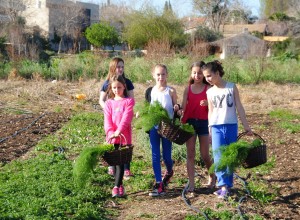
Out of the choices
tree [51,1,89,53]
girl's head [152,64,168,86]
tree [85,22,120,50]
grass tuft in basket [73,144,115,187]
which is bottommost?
grass tuft in basket [73,144,115,187]

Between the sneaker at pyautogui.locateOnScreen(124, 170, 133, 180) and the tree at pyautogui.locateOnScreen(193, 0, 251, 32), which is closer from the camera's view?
the sneaker at pyautogui.locateOnScreen(124, 170, 133, 180)

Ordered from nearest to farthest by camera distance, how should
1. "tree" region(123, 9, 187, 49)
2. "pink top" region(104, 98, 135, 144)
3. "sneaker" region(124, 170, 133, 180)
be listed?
"pink top" region(104, 98, 135, 144)
"sneaker" region(124, 170, 133, 180)
"tree" region(123, 9, 187, 49)

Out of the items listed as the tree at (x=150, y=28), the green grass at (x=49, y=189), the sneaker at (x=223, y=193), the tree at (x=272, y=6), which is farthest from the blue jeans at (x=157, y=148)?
the tree at (x=272, y=6)

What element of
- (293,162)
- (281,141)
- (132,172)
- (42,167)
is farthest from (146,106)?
(281,141)

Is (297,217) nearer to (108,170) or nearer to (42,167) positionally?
(108,170)

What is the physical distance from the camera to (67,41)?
48.5m

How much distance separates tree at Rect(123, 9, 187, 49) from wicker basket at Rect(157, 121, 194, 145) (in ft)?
102

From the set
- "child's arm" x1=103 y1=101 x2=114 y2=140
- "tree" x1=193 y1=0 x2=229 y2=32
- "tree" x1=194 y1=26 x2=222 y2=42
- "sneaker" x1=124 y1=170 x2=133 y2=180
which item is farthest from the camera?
"tree" x1=193 y1=0 x2=229 y2=32

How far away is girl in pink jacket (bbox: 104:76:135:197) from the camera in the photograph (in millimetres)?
5895

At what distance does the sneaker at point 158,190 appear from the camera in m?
5.98

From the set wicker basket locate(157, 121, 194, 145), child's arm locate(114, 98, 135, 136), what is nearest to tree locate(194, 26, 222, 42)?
child's arm locate(114, 98, 135, 136)

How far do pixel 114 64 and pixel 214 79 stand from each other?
5.32ft

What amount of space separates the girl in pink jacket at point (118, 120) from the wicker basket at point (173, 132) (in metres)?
0.53

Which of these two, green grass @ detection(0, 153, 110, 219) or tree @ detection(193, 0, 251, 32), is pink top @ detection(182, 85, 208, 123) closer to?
green grass @ detection(0, 153, 110, 219)
